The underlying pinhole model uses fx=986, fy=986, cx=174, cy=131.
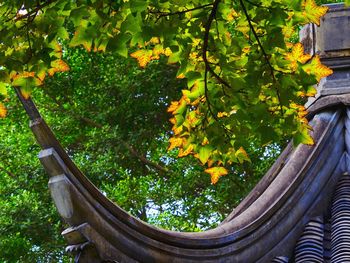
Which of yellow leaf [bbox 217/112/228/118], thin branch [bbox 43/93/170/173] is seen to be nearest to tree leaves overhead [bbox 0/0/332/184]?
yellow leaf [bbox 217/112/228/118]

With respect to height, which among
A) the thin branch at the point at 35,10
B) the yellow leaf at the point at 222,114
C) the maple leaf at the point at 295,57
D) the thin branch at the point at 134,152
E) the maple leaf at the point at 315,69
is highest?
the thin branch at the point at 35,10

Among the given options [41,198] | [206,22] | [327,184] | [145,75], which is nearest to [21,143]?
[41,198]

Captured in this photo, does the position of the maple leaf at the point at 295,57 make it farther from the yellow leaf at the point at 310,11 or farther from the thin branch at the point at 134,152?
the thin branch at the point at 134,152

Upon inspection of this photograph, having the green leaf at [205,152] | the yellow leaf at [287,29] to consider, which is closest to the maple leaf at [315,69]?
the yellow leaf at [287,29]

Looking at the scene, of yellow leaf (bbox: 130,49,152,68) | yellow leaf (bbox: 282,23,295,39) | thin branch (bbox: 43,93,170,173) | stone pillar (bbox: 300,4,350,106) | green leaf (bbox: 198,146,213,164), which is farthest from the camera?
thin branch (bbox: 43,93,170,173)

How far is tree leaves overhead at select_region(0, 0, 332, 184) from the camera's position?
382 centimetres

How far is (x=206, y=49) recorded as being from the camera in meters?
4.07

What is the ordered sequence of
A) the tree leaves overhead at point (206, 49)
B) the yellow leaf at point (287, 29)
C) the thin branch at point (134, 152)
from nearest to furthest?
the tree leaves overhead at point (206, 49) < the yellow leaf at point (287, 29) < the thin branch at point (134, 152)

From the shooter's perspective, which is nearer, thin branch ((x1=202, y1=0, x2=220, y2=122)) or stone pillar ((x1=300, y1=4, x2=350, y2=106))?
thin branch ((x1=202, y1=0, x2=220, y2=122))

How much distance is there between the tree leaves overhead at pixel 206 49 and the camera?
382 centimetres

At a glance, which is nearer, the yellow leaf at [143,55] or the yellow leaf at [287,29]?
the yellow leaf at [287,29]

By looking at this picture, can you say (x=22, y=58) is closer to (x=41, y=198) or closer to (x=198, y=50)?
(x=198, y=50)

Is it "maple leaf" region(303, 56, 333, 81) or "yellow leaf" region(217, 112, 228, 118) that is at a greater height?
"maple leaf" region(303, 56, 333, 81)

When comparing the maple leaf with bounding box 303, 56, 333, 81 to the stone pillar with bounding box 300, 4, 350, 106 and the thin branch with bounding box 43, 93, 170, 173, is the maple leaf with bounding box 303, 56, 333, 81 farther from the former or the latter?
the thin branch with bounding box 43, 93, 170, 173
